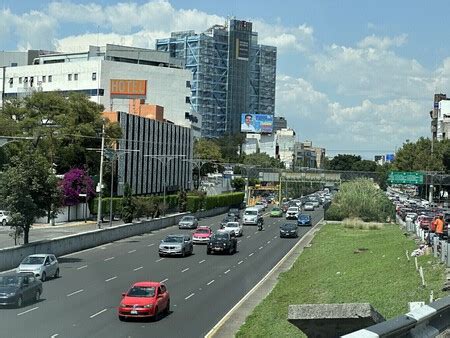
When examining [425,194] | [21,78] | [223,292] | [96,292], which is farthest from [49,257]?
[425,194]

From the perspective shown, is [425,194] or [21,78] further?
[425,194]

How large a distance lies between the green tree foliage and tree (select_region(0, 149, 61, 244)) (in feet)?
118

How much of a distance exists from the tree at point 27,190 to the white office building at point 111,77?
83.1 meters

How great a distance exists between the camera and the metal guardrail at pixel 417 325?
549 cm

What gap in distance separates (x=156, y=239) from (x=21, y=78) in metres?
95.1

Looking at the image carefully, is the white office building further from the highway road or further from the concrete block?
the concrete block

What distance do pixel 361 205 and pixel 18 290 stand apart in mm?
68478

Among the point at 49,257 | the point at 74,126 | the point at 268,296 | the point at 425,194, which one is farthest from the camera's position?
the point at 425,194

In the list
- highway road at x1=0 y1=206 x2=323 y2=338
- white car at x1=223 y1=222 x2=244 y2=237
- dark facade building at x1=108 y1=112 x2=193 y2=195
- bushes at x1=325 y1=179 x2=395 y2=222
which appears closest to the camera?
highway road at x1=0 y1=206 x2=323 y2=338

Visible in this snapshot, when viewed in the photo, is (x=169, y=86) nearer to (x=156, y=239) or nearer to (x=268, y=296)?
(x=156, y=239)

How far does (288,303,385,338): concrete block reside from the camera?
6645mm

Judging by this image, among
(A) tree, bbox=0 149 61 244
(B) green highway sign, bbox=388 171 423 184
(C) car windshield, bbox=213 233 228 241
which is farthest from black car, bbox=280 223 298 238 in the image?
(B) green highway sign, bbox=388 171 423 184

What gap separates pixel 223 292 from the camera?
110 feet

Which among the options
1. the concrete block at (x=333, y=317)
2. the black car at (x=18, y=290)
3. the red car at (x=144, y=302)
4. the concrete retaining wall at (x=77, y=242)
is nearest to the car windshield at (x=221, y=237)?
the concrete retaining wall at (x=77, y=242)
